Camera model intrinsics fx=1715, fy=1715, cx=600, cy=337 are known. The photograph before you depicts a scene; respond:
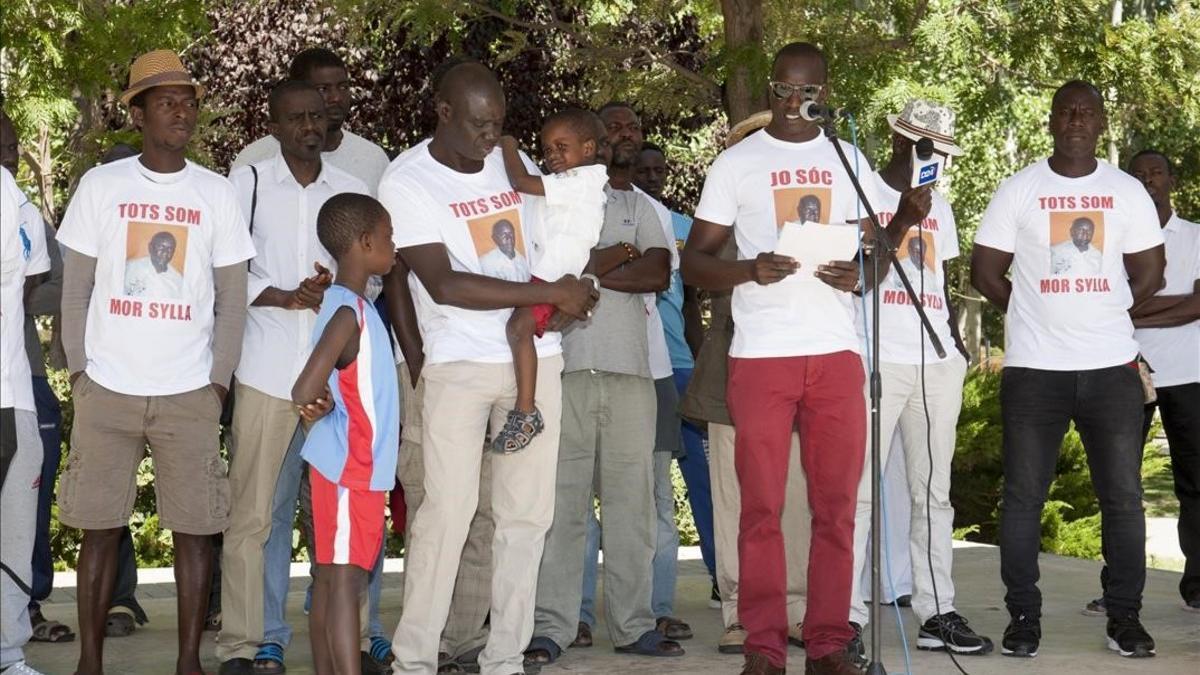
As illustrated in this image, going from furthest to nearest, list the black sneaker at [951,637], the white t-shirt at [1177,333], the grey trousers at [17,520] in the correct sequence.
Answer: the white t-shirt at [1177,333] < the black sneaker at [951,637] < the grey trousers at [17,520]

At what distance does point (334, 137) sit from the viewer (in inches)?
283

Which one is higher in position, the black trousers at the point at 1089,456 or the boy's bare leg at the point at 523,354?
the boy's bare leg at the point at 523,354

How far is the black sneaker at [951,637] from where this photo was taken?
7293 mm

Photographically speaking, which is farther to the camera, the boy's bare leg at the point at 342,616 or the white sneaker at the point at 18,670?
the white sneaker at the point at 18,670

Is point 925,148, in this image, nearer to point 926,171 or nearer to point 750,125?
point 926,171

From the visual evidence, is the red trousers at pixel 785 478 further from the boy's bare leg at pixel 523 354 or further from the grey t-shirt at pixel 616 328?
the boy's bare leg at pixel 523 354

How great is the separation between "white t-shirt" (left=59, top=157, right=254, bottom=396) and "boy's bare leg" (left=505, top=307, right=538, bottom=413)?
3.70ft

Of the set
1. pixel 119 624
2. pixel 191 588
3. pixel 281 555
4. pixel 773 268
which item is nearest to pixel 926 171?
pixel 773 268

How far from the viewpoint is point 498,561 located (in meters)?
6.34

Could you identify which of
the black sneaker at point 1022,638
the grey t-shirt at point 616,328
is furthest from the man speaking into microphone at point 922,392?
the grey t-shirt at point 616,328

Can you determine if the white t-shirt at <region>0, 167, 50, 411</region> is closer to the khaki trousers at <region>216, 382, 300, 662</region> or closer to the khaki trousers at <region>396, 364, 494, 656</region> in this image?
the khaki trousers at <region>216, 382, 300, 662</region>

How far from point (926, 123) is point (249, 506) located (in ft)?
10.7

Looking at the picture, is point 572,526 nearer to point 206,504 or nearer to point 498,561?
point 498,561

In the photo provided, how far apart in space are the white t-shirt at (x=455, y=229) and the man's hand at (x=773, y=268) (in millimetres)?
837
